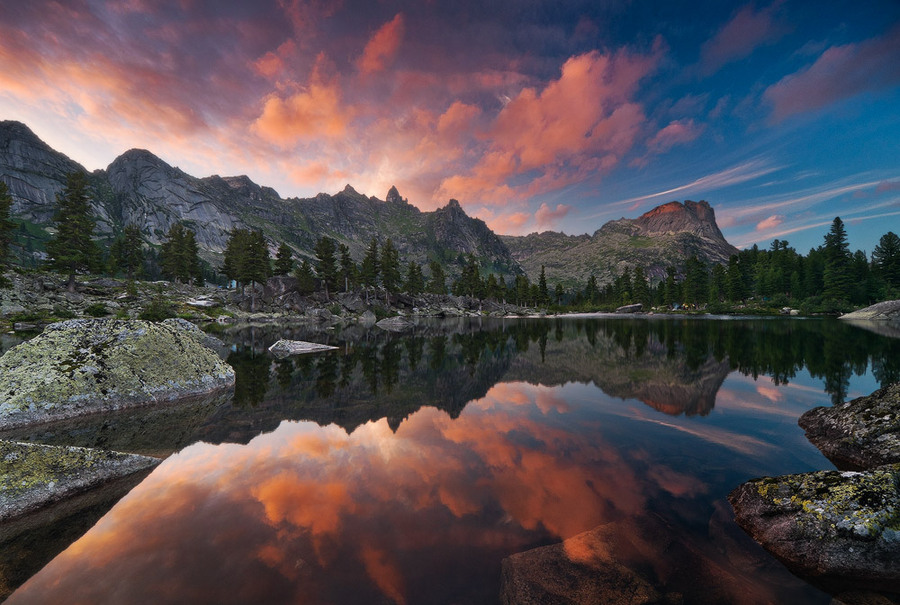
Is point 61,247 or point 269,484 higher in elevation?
point 61,247

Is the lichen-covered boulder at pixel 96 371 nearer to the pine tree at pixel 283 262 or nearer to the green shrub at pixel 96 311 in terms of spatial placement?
the green shrub at pixel 96 311

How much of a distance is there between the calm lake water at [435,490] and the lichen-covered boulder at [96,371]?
2.50 m

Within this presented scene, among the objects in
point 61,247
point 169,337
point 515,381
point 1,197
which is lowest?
point 515,381

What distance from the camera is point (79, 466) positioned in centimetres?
779

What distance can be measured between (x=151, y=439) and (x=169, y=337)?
802 cm

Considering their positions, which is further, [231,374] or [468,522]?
[231,374]

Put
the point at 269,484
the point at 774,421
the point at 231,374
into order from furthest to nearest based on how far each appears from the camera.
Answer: the point at 231,374 < the point at 774,421 < the point at 269,484

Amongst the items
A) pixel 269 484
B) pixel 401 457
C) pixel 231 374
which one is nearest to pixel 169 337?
pixel 231 374

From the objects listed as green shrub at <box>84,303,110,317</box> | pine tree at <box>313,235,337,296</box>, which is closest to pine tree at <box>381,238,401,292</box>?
pine tree at <box>313,235,337,296</box>

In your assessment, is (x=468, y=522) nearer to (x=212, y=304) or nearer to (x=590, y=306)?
(x=212, y=304)

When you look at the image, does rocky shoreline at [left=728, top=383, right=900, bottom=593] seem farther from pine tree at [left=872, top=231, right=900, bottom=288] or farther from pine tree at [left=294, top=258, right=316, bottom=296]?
pine tree at [left=872, top=231, right=900, bottom=288]

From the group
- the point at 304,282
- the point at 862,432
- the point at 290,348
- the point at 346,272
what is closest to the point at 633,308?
the point at 346,272

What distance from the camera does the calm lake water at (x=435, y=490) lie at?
5.23 m

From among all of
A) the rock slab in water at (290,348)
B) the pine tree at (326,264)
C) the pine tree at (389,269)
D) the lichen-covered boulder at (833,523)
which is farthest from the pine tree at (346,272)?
the lichen-covered boulder at (833,523)
